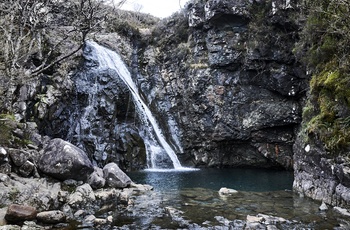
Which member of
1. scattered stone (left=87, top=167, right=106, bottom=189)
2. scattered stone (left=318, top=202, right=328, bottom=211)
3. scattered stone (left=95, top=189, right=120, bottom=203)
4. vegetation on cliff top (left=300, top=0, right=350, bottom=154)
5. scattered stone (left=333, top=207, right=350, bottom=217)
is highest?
vegetation on cliff top (left=300, top=0, right=350, bottom=154)

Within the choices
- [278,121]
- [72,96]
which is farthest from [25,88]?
[278,121]

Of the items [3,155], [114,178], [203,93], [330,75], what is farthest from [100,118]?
[330,75]

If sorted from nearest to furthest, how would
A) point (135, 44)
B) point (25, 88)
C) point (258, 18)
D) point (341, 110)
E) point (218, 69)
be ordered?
point (341, 110) → point (25, 88) → point (258, 18) → point (218, 69) → point (135, 44)

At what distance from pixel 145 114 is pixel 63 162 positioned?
45.8 ft

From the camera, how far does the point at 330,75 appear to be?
10547 millimetres

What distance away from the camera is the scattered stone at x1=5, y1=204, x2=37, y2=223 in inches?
271

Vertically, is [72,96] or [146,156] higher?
[72,96]

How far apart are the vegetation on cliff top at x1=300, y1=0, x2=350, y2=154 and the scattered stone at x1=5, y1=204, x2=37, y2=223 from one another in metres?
8.83

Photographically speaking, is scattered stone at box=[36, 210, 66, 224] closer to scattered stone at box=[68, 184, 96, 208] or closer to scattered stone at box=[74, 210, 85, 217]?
scattered stone at box=[74, 210, 85, 217]

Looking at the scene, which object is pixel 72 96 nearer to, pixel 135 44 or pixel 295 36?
pixel 135 44

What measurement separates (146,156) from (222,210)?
13513 mm

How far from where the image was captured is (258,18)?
22125 millimetres

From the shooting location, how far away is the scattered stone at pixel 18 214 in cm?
689

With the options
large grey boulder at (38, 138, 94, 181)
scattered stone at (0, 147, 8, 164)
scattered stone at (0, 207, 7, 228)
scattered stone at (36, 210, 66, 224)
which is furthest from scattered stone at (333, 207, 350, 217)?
scattered stone at (0, 147, 8, 164)
